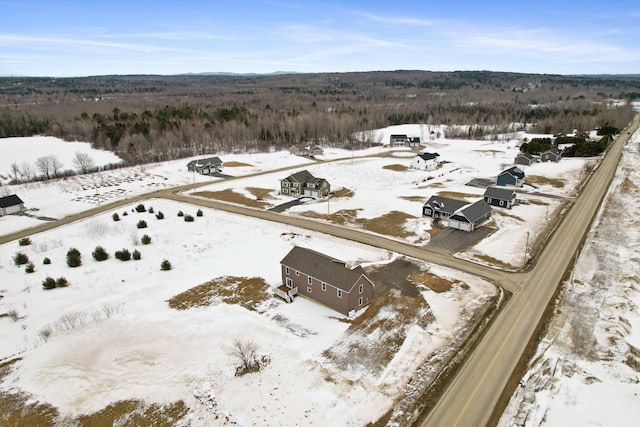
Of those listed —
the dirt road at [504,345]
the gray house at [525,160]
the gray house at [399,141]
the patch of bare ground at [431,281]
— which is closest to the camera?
the dirt road at [504,345]

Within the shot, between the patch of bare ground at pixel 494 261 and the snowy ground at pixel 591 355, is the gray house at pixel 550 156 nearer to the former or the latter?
the snowy ground at pixel 591 355

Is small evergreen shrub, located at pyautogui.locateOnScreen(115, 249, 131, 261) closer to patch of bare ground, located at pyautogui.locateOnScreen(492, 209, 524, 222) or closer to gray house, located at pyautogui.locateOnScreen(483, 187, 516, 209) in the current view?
patch of bare ground, located at pyautogui.locateOnScreen(492, 209, 524, 222)

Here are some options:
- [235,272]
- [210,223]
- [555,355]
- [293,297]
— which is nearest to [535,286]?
[555,355]

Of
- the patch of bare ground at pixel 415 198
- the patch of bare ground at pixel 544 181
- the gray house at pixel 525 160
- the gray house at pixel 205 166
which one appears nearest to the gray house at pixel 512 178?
the patch of bare ground at pixel 544 181

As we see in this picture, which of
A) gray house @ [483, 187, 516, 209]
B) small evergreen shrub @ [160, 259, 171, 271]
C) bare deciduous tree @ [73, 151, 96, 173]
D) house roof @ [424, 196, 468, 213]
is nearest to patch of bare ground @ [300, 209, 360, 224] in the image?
house roof @ [424, 196, 468, 213]

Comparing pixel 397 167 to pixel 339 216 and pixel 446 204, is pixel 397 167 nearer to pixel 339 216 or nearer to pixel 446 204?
pixel 446 204

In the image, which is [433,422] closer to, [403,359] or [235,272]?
[403,359]
